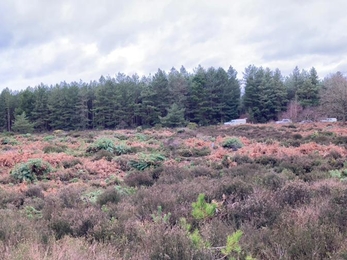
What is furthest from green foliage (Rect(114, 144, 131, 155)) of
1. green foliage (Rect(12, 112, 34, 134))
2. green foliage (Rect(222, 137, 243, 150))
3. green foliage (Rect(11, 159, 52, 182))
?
green foliage (Rect(12, 112, 34, 134))

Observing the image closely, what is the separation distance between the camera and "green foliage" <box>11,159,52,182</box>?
10.5 m

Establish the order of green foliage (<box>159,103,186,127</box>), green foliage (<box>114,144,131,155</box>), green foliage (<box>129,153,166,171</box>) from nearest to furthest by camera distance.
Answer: green foliage (<box>129,153,166,171</box>) < green foliage (<box>114,144,131,155</box>) < green foliage (<box>159,103,186,127</box>)

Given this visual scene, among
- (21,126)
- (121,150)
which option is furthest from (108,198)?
(21,126)

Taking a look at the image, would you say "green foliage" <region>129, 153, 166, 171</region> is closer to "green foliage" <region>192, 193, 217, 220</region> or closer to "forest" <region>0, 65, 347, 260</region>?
"forest" <region>0, 65, 347, 260</region>

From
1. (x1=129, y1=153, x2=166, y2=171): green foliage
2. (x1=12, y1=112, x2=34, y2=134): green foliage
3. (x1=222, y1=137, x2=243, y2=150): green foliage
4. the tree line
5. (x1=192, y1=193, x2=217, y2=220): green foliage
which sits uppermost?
the tree line

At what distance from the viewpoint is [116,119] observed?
172ft

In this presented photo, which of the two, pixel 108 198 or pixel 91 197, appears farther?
pixel 91 197

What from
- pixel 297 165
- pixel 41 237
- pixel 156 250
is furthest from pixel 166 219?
pixel 297 165

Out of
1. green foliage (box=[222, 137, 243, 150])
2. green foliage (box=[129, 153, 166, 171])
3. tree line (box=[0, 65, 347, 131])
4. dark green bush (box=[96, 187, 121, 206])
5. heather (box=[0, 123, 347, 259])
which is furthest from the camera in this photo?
tree line (box=[0, 65, 347, 131])

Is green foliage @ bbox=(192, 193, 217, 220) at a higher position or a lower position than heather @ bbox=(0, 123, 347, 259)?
higher

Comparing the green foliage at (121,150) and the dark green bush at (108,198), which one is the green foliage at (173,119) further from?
the dark green bush at (108,198)

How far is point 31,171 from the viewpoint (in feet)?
35.9

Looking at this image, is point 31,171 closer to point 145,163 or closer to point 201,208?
point 145,163

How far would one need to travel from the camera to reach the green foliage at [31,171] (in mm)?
10461
